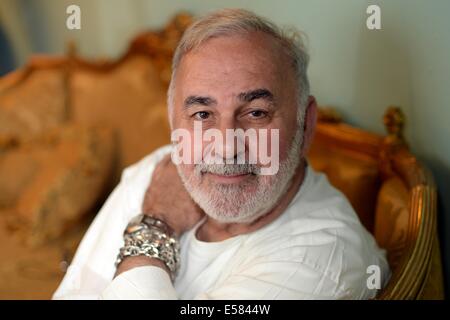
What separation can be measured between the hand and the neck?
26 millimetres

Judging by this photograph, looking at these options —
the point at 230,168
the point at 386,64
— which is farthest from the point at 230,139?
the point at 386,64

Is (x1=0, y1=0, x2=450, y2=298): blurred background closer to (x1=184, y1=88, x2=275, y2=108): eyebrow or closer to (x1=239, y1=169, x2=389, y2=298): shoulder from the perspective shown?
(x1=239, y1=169, x2=389, y2=298): shoulder

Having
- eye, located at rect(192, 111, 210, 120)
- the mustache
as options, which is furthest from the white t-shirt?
eye, located at rect(192, 111, 210, 120)

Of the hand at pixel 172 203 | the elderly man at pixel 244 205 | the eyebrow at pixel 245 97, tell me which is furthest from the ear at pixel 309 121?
the hand at pixel 172 203

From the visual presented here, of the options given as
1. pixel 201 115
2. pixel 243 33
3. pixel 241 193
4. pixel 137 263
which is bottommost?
pixel 137 263

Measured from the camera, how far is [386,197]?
1.40m

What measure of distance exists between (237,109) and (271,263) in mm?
259

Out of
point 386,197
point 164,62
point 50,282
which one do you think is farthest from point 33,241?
point 386,197

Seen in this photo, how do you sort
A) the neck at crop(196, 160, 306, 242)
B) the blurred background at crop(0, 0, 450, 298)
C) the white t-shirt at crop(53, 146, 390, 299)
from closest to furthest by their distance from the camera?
the white t-shirt at crop(53, 146, 390, 299)
the neck at crop(196, 160, 306, 242)
the blurred background at crop(0, 0, 450, 298)

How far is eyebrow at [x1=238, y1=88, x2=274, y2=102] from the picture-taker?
101 centimetres

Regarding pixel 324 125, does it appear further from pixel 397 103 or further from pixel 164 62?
pixel 164 62

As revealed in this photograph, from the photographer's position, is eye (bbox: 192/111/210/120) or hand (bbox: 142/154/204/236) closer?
eye (bbox: 192/111/210/120)

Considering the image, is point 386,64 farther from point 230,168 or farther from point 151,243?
point 151,243

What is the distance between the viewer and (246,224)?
1134mm
